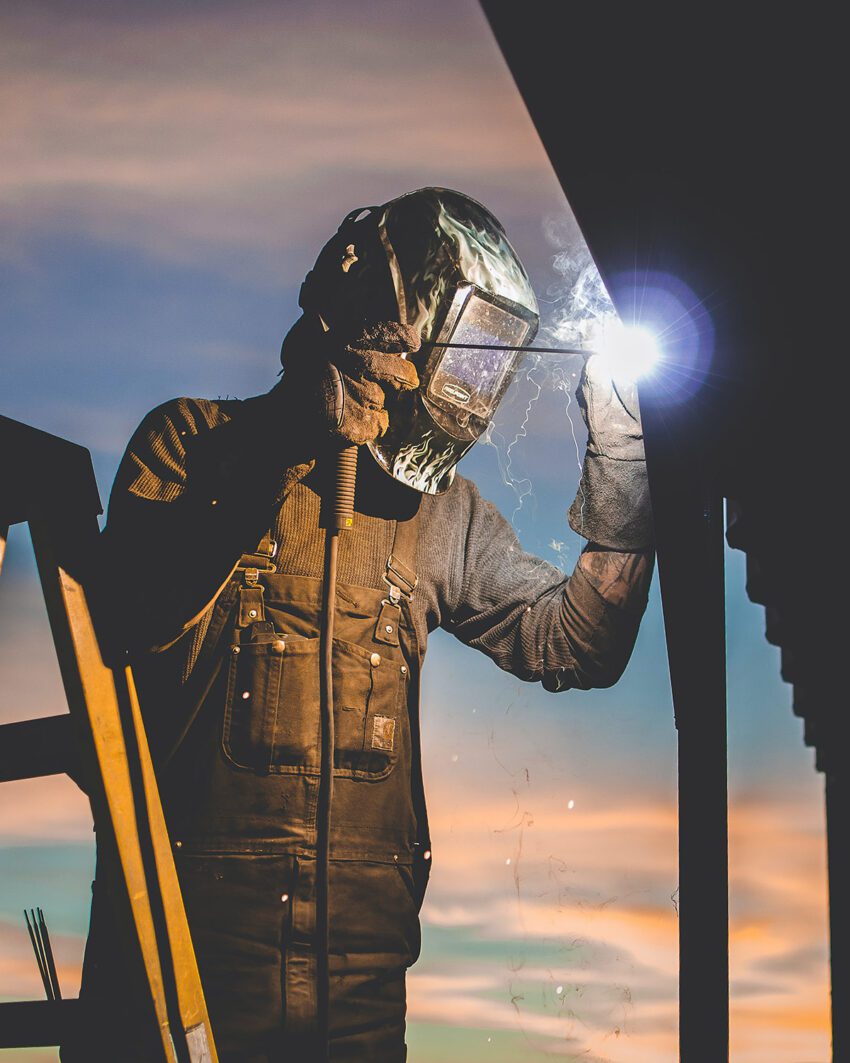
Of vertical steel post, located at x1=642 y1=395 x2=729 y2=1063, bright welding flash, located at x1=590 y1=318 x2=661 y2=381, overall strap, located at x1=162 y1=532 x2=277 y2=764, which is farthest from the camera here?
overall strap, located at x1=162 y1=532 x2=277 y2=764

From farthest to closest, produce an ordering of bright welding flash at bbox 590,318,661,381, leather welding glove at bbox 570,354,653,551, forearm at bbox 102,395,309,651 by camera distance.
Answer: leather welding glove at bbox 570,354,653,551, forearm at bbox 102,395,309,651, bright welding flash at bbox 590,318,661,381

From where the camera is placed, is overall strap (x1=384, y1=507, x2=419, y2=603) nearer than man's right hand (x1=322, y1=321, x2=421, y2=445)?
No

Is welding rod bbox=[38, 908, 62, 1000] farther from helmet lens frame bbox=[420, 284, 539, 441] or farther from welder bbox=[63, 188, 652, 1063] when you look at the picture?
helmet lens frame bbox=[420, 284, 539, 441]

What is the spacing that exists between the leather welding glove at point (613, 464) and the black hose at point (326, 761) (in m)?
0.76

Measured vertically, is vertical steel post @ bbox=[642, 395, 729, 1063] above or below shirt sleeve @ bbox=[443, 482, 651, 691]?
below

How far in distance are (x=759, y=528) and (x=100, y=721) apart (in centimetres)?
119

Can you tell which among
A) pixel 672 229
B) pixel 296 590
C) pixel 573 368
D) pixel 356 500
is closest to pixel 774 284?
pixel 672 229

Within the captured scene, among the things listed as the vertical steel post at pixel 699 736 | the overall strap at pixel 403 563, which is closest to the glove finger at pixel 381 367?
the overall strap at pixel 403 563

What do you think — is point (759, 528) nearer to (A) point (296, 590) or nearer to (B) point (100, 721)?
(B) point (100, 721)

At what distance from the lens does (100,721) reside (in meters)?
1.79

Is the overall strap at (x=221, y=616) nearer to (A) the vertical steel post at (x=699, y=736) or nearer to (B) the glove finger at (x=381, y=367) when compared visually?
(B) the glove finger at (x=381, y=367)

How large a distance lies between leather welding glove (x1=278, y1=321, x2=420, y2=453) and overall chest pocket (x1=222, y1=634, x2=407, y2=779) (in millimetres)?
519

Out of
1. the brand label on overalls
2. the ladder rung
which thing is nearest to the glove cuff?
the brand label on overalls

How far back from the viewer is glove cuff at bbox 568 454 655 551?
8.64ft
